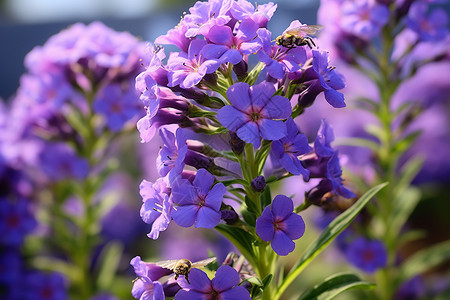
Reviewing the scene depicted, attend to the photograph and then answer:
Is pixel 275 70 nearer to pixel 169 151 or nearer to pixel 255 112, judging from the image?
pixel 255 112

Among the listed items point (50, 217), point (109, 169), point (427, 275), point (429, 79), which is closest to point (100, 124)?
point (109, 169)

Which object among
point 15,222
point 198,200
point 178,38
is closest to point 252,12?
point 178,38

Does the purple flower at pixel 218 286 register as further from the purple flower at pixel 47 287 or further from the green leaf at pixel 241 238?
the purple flower at pixel 47 287

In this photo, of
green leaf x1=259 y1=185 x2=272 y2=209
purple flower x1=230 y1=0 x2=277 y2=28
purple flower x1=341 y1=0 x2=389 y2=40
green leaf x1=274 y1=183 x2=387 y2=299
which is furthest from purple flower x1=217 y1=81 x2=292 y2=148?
purple flower x1=341 y1=0 x2=389 y2=40

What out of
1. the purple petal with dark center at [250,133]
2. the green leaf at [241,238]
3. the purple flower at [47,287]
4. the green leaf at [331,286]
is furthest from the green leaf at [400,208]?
the purple flower at [47,287]

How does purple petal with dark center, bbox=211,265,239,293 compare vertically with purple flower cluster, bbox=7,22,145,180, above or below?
below

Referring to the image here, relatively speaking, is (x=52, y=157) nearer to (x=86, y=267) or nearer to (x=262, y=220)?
(x=86, y=267)

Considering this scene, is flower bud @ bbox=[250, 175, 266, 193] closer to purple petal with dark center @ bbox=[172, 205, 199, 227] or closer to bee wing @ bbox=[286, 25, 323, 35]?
purple petal with dark center @ bbox=[172, 205, 199, 227]
